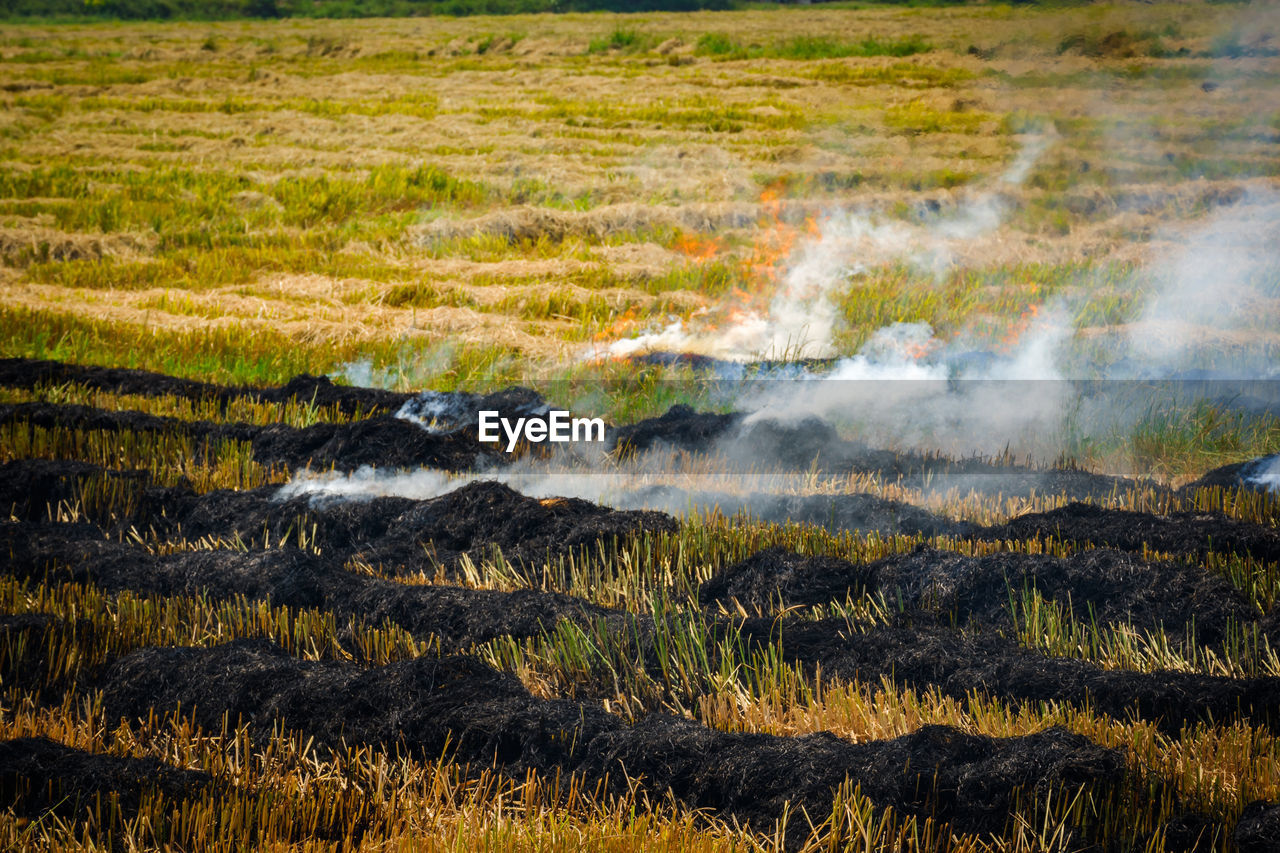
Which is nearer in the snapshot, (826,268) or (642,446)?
(642,446)

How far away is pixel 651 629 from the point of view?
13.1 ft

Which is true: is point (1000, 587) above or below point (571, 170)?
below

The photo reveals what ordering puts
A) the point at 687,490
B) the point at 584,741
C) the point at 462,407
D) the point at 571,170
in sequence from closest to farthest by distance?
the point at 584,741 → the point at 687,490 → the point at 462,407 → the point at 571,170

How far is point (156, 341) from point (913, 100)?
11770 millimetres

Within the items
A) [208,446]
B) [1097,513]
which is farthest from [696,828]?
[208,446]

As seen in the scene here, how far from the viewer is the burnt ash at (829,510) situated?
5219mm

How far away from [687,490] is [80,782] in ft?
11.2

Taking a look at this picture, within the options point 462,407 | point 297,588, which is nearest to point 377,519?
point 297,588

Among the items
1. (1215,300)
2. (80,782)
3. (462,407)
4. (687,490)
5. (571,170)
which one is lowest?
(687,490)

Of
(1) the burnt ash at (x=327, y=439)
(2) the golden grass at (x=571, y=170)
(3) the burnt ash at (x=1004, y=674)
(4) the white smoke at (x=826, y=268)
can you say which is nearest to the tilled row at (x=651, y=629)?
(3) the burnt ash at (x=1004, y=674)

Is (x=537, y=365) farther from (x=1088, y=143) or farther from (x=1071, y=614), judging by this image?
(x=1088, y=143)

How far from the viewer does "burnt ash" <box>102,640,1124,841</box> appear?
113 inches

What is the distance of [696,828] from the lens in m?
2.93

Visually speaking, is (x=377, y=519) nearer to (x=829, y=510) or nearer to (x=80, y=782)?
(x=829, y=510)
